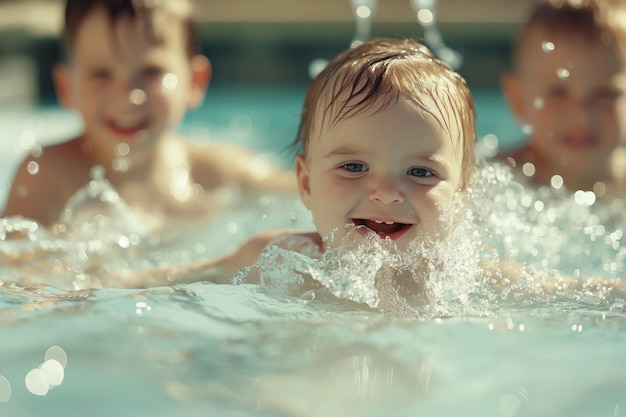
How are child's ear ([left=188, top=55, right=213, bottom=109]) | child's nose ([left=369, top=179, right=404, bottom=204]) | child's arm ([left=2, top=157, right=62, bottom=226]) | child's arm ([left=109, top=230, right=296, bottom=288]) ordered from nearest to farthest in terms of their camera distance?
child's nose ([left=369, top=179, right=404, bottom=204]), child's arm ([left=109, top=230, right=296, bottom=288]), child's arm ([left=2, top=157, right=62, bottom=226]), child's ear ([left=188, top=55, right=213, bottom=109])

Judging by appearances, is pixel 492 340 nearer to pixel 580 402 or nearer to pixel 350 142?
pixel 580 402

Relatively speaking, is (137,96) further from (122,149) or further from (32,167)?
(32,167)

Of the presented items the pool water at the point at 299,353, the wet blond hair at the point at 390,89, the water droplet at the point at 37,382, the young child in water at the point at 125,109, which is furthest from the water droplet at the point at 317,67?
the water droplet at the point at 37,382

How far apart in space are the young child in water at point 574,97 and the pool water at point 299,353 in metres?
1.19

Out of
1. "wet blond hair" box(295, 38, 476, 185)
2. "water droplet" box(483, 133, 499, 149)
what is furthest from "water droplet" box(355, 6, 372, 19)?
"wet blond hair" box(295, 38, 476, 185)

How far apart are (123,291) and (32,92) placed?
15.2 ft

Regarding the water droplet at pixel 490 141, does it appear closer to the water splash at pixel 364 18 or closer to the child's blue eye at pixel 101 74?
the water splash at pixel 364 18

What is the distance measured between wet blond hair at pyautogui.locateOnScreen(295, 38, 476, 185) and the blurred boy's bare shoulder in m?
1.44

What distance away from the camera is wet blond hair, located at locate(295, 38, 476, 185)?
2170 mm

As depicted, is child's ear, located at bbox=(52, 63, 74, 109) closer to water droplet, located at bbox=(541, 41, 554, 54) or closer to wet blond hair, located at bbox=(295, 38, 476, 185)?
wet blond hair, located at bbox=(295, 38, 476, 185)

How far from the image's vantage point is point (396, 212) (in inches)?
83.2

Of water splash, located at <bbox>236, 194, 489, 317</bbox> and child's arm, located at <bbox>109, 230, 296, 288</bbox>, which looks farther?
child's arm, located at <bbox>109, 230, 296, 288</bbox>

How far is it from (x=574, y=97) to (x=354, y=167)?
1.59 metres

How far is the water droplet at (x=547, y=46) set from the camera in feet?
11.6
